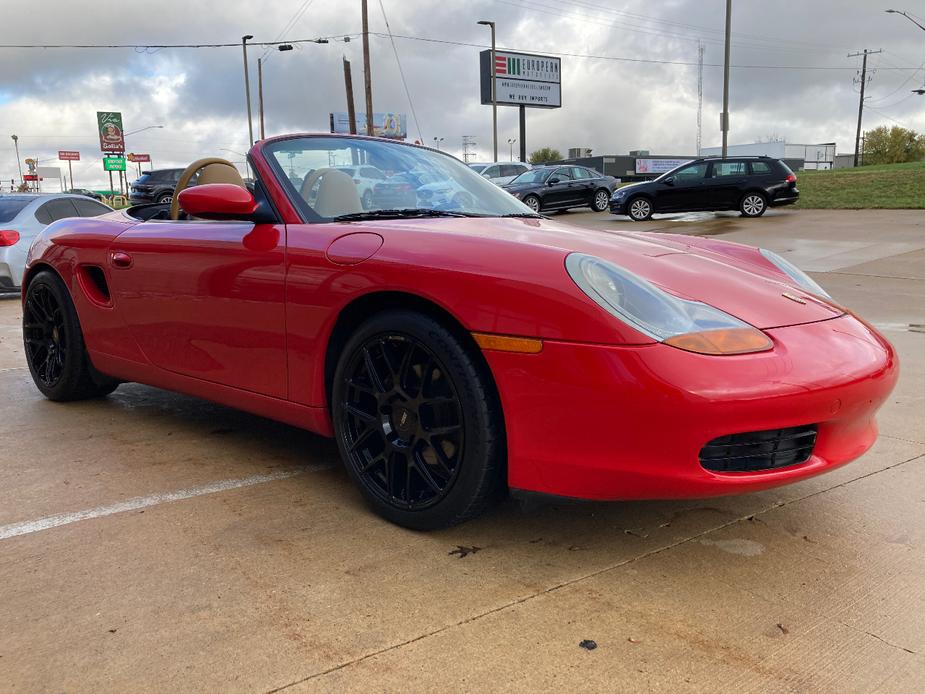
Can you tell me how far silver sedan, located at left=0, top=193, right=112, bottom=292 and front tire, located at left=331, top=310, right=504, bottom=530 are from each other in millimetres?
7736

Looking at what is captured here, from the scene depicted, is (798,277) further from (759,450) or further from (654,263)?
(759,450)

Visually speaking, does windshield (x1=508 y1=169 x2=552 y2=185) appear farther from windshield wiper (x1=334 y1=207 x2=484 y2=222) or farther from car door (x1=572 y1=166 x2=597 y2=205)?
windshield wiper (x1=334 y1=207 x2=484 y2=222)

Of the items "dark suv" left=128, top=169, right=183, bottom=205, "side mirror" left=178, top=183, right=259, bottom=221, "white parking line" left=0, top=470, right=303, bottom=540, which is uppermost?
"dark suv" left=128, top=169, right=183, bottom=205

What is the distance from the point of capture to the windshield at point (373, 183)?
3004 mm

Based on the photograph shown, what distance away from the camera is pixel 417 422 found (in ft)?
8.06

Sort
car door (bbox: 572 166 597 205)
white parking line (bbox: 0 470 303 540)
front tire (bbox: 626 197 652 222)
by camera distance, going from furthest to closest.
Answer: car door (bbox: 572 166 597 205) < front tire (bbox: 626 197 652 222) < white parking line (bbox: 0 470 303 540)

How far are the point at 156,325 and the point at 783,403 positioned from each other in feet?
8.43

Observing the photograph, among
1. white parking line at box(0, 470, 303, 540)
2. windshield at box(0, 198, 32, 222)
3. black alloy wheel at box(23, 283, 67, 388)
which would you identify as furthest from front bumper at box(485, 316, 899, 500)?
windshield at box(0, 198, 32, 222)

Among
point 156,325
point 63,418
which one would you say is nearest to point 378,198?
point 156,325

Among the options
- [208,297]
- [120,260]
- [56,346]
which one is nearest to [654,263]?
[208,297]

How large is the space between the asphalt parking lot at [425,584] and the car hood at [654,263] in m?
0.72

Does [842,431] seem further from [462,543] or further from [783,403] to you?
[462,543]

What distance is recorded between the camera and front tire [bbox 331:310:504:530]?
2.29 meters

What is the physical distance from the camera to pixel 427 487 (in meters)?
2.50
